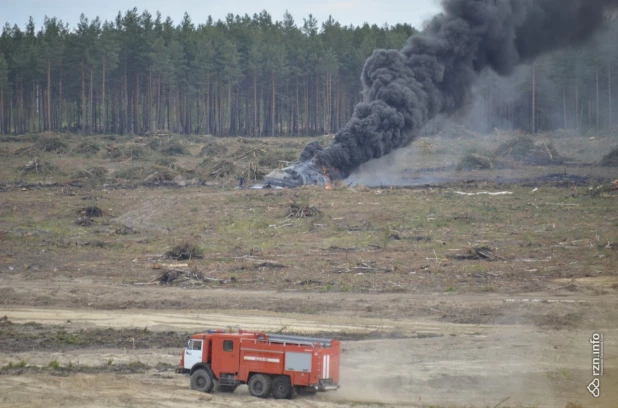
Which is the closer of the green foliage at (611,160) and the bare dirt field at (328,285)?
the bare dirt field at (328,285)

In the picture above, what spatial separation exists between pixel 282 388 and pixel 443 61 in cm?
4014

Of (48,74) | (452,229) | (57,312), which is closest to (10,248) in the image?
(57,312)

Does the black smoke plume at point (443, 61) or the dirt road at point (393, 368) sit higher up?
the black smoke plume at point (443, 61)

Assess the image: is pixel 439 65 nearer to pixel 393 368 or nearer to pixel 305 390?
pixel 393 368

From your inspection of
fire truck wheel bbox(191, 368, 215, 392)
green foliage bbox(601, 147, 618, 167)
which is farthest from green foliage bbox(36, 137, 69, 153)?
fire truck wheel bbox(191, 368, 215, 392)

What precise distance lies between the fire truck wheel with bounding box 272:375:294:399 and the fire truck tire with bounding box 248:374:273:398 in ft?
0.48

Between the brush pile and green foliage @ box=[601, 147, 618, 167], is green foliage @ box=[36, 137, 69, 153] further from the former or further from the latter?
green foliage @ box=[601, 147, 618, 167]

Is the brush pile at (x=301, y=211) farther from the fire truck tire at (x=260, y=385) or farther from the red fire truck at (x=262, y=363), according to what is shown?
the fire truck tire at (x=260, y=385)

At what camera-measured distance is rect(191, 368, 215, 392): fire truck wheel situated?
18.9m

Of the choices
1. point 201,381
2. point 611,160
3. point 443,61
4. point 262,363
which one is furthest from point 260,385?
point 611,160

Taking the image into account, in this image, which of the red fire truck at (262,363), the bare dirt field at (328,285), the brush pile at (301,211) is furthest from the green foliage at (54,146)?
the red fire truck at (262,363)

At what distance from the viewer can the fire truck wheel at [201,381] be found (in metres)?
18.9

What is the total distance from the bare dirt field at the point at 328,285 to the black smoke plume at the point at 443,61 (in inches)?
123

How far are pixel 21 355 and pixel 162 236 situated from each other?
2019cm
